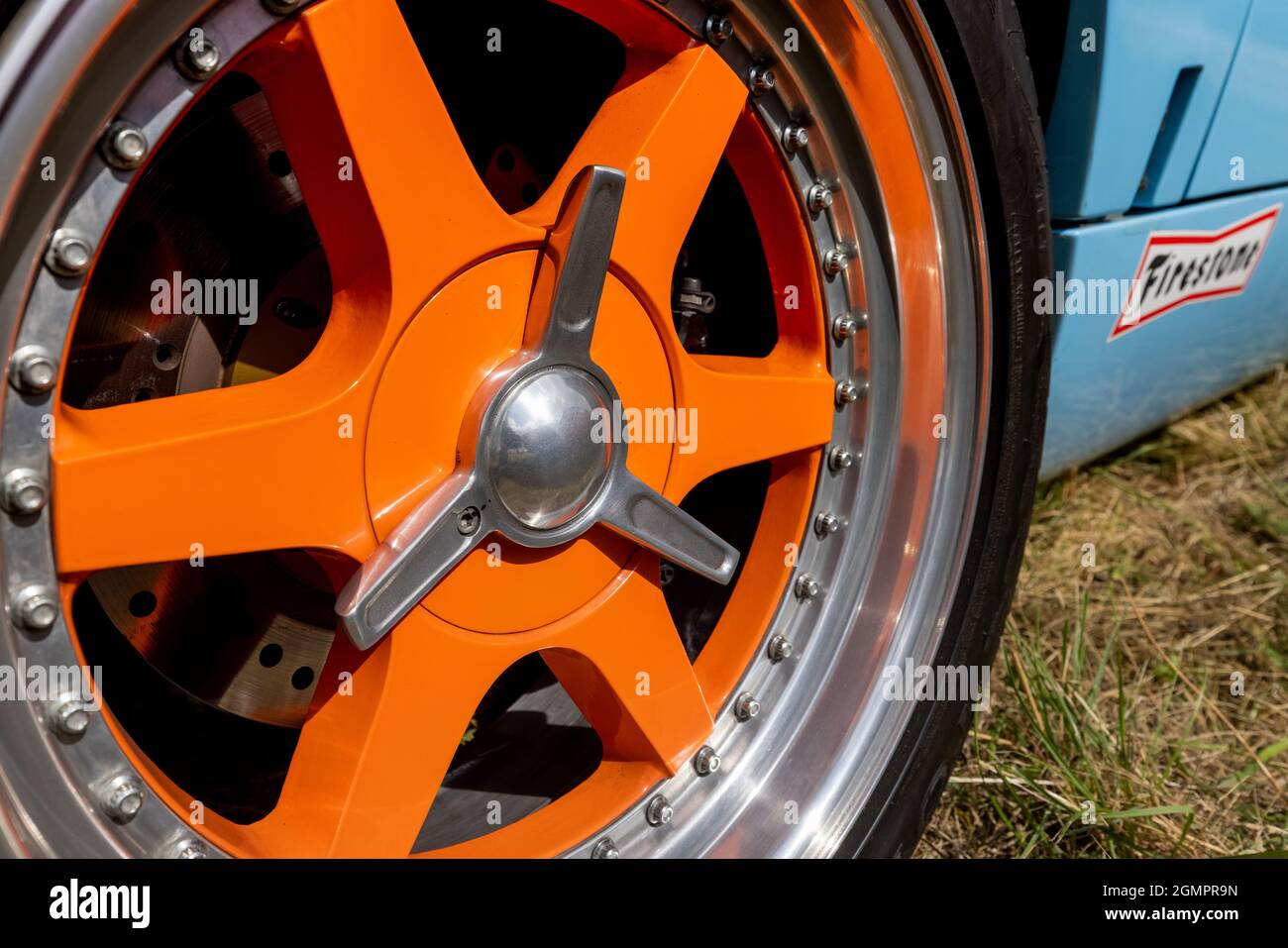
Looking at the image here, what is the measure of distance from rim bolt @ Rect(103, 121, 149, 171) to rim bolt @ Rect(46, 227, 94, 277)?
1.9 inches

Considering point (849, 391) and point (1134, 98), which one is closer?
point (849, 391)

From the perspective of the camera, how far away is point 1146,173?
1.38 m

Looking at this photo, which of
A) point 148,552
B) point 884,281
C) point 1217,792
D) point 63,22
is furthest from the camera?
point 1217,792

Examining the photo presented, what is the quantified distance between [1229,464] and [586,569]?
1.53m

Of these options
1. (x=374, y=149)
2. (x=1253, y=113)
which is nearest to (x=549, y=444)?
(x=374, y=149)

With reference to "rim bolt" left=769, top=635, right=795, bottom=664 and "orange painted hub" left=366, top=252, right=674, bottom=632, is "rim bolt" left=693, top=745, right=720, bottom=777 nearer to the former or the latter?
"rim bolt" left=769, top=635, right=795, bottom=664

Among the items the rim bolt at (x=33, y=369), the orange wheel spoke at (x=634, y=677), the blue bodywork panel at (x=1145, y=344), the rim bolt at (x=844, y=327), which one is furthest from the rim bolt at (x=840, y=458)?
the rim bolt at (x=33, y=369)

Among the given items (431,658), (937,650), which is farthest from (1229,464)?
(431,658)

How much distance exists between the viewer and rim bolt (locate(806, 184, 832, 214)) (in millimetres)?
1071

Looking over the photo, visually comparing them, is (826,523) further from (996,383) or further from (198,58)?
(198,58)

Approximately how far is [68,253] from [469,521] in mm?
335

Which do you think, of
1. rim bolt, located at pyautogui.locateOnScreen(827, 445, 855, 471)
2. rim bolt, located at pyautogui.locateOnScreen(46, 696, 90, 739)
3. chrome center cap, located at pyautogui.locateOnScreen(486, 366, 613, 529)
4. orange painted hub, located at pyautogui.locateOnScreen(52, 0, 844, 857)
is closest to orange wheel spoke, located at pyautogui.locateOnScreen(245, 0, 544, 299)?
orange painted hub, located at pyautogui.locateOnScreen(52, 0, 844, 857)

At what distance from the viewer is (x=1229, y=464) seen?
6.91ft
